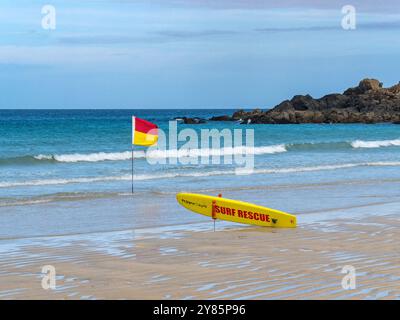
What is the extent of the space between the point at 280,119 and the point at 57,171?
57.3m

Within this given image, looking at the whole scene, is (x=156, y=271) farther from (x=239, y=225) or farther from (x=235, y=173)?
(x=235, y=173)

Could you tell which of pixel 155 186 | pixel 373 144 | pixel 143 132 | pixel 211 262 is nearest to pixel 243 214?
pixel 211 262

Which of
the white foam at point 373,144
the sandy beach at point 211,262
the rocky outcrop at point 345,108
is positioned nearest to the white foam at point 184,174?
the sandy beach at point 211,262

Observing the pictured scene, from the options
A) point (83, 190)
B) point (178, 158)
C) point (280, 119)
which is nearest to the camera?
point (83, 190)

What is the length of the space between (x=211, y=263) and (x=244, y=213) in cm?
365

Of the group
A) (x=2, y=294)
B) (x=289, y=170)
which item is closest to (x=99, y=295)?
(x=2, y=294)

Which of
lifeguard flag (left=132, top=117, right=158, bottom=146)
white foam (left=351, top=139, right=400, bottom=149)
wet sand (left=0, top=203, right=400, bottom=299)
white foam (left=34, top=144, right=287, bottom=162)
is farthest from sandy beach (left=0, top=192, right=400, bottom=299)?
white foam (left=351, top=139, right=400, bottom=149)

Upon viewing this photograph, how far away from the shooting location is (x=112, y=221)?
Answer: 14.0 meters

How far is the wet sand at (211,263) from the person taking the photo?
8.09m

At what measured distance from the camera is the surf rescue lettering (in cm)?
1316

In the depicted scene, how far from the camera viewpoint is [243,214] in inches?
524

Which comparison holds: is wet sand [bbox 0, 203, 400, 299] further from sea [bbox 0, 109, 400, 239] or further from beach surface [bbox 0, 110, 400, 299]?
sea [bbox 0, 109, 400, 239]

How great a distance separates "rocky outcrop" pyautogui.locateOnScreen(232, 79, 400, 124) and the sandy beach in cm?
6972
